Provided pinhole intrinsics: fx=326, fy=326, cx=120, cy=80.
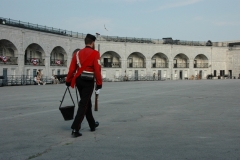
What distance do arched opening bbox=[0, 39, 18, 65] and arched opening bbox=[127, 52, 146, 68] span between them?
30.0 meters

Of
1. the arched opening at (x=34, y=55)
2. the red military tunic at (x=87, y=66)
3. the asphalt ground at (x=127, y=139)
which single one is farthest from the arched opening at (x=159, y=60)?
the red military tunic at (x=87, y=66)

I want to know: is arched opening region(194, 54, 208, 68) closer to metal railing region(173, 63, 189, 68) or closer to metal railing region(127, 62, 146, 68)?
metal railing region(173, 63, 189, 68)

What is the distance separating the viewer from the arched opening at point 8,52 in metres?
41.4

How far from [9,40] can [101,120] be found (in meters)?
34.8

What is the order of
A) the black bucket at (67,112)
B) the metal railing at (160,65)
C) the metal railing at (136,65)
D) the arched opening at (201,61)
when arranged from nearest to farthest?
1. the black bucket at (67,112)
2. the metal railing at (136,65)
3. the metal railing at (160,65)
4. the arched opening at (201,61)

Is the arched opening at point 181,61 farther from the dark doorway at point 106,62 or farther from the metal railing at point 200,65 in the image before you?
the dark doorway at point 106,62

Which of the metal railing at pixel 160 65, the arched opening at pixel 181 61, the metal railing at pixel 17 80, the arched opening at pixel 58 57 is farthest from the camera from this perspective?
the arched opening at pixel 181 61

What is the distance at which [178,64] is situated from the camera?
2965 inches

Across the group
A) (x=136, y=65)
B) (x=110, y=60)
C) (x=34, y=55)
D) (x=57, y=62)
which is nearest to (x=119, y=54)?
(x=110, y=60)

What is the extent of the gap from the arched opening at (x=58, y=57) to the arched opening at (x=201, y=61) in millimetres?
35425

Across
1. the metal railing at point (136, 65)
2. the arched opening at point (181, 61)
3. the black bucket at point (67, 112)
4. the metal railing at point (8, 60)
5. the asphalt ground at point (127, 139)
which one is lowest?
the asphalt ground at point (127, 139)

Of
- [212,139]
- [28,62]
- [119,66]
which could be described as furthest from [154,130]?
[119,66]

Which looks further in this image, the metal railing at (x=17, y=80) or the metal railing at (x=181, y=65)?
the metal railing at (x=181, y=65)

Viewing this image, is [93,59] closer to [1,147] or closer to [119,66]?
[1,147]
